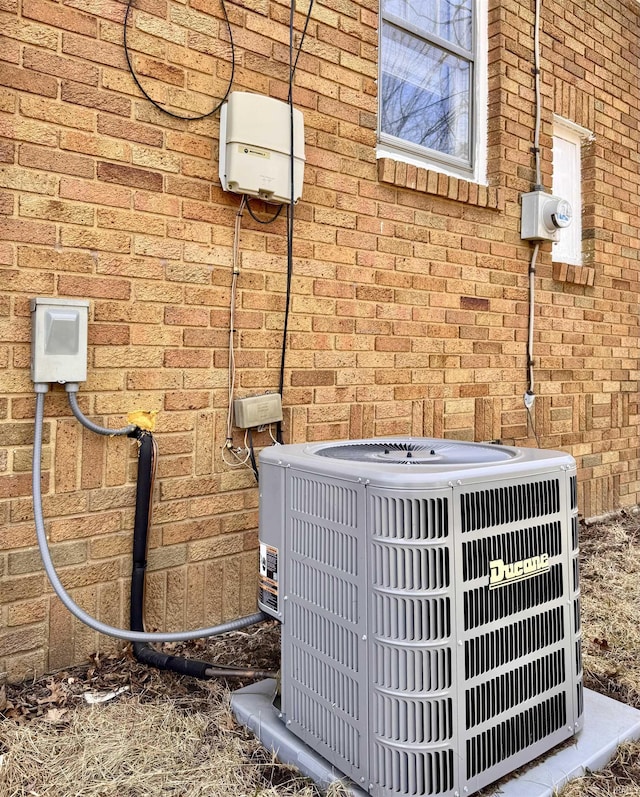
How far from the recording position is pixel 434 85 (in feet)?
11.6

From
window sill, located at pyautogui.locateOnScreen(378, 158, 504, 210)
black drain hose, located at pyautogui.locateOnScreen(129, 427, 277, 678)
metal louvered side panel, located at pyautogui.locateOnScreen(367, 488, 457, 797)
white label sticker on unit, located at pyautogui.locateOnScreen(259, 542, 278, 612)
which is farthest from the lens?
window sill, located at pyautogui.locateOnScreen(378, 158, 504, 210)

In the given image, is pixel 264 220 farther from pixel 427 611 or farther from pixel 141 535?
pixel 427 611

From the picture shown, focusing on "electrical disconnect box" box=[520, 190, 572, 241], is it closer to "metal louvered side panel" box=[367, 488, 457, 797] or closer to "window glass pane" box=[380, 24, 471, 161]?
"window glass pane" box=[380, 24, 471, 161]

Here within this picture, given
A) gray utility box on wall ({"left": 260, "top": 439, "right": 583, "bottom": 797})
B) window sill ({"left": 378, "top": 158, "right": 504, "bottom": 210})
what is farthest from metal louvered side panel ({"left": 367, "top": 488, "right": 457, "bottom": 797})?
window sill ({"left": 378, "top": 158, "right": 504, "bottom": 210})

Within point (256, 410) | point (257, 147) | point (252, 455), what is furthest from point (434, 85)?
point (252, 455)

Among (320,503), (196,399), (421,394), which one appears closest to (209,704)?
(320,503)

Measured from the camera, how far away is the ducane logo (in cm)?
153

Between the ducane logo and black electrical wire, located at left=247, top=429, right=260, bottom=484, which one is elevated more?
black electrical wire, located at left=247, top=429, right=260, bottom=484

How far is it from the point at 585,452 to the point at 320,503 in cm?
317

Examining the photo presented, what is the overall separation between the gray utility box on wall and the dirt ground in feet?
0.57

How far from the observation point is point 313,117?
8.94 feet

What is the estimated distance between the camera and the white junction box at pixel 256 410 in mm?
2475

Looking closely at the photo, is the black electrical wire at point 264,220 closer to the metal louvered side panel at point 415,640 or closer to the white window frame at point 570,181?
the metal louvered side panel at point 415,640

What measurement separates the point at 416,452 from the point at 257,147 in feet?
4.49
